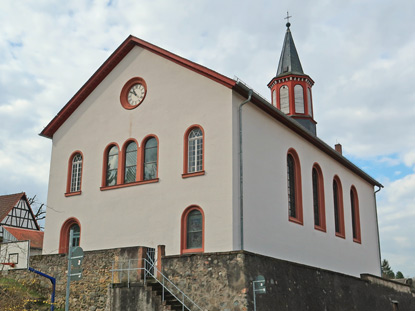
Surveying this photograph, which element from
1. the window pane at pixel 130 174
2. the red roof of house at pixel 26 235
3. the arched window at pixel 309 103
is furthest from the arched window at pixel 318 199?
the red roof of house at pixel 26 235

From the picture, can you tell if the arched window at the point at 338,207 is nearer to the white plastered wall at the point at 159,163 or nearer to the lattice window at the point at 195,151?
the lattice window at the point at 195,151

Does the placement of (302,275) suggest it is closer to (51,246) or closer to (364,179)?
(51,246)

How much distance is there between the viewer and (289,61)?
33.2 meters

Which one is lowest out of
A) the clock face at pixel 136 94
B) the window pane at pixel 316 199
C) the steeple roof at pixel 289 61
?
the window pane at pixel 316 199

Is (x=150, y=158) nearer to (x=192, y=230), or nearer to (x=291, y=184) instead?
(x=192, y=230)

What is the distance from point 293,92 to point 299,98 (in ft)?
1.68

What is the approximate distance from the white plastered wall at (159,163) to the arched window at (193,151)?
0.22 meters

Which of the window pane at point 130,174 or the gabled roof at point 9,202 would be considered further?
the gabled roof at point 9,202

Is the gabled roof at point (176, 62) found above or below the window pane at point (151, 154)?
above

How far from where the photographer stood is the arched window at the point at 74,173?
2294 centimetres

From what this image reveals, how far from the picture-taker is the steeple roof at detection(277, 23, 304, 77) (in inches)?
1291

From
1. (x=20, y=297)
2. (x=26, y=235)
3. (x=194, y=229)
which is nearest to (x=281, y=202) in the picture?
→ (x=194, y=229)

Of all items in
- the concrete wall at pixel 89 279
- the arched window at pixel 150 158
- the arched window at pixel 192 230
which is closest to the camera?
the concrete wall at pixel 89 279

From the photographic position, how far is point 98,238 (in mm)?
21219
